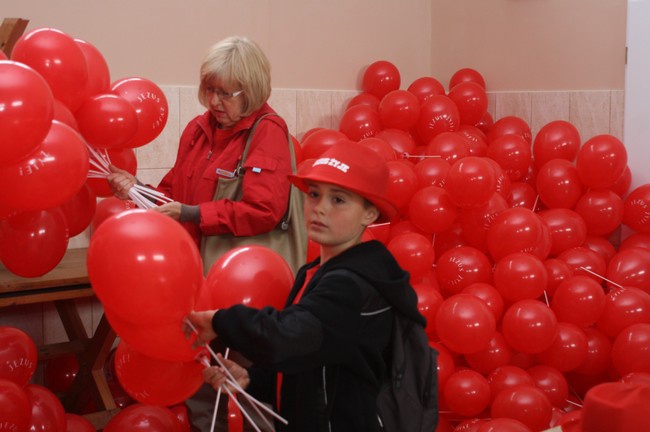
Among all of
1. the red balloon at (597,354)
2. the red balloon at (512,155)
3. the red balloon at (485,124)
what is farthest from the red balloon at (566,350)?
the red balloon at (485,124)

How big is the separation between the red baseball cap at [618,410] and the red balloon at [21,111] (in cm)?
135

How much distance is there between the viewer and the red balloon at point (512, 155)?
4.21 meters

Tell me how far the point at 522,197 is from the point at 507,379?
3.83 ft

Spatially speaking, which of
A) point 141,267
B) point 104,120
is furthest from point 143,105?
point 141,267

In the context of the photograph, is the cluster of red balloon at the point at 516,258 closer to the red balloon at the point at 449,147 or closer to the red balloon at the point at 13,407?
the red balloon at the point at 449,147

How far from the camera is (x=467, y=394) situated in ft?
10.9

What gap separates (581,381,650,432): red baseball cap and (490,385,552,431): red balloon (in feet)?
6.37

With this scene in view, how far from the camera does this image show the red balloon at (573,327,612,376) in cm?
368

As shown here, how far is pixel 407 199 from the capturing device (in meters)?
3.93

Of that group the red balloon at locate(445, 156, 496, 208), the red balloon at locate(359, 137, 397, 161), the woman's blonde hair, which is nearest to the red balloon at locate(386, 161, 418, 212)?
the red balloon at locate(359, 137, 397, 161)

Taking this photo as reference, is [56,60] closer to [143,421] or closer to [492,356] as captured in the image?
[143,421]

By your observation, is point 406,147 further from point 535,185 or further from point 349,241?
point 349,241

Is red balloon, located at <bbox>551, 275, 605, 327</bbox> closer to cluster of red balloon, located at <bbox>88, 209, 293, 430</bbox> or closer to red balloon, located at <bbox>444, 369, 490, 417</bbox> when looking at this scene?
red balloon, located at <bbox>444, 369, 490, 417</bbox>

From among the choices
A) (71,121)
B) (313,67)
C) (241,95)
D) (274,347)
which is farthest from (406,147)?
(274,347)
